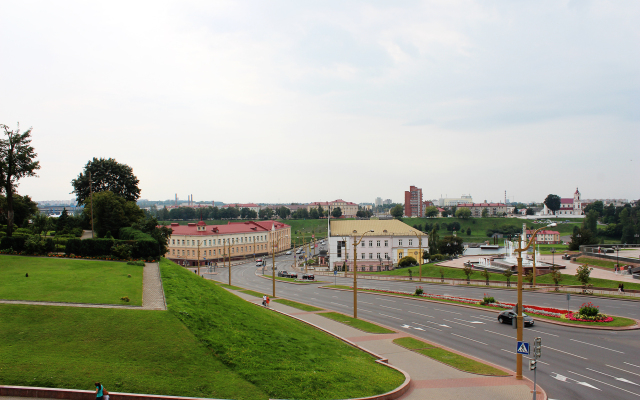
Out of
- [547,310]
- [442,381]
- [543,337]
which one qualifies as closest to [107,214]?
[442,381]

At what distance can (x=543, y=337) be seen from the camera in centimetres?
2822

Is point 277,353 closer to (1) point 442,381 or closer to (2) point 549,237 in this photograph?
(1) point 442,381

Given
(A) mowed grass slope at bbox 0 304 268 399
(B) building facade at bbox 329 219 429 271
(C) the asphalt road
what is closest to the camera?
(A) mowed grass slope at bbox 0 304 268 399

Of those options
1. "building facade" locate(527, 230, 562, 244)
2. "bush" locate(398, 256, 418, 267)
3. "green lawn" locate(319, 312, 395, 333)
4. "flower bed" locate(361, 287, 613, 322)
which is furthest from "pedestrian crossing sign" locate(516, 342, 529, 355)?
"building facade" locate(527, 230, 562, 244)

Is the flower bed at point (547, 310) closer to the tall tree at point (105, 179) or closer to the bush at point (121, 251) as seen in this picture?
the bush at point (121, 251)

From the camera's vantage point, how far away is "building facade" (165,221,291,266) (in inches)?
4129

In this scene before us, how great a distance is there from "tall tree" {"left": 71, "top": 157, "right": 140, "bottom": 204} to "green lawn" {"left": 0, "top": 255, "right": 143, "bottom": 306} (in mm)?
44080

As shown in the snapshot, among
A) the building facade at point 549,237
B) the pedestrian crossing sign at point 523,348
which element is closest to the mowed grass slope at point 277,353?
the pedestrian crossing sign at point 523,348

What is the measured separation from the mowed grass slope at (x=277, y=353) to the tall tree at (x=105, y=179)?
57034mm

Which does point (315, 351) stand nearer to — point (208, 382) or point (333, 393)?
point (333, 393)

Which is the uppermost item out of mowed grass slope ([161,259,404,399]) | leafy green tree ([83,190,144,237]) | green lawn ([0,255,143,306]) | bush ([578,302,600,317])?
leafy green tree ([83,190,144,237])

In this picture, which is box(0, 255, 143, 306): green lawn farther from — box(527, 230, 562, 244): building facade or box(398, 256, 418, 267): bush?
box(527, 230, 562, 244): building facade

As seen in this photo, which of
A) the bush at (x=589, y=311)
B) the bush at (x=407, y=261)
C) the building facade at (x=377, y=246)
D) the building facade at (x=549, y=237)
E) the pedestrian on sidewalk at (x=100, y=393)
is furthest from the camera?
the building facade at (x=549, y=237)

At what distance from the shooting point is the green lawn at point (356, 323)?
104 feet
